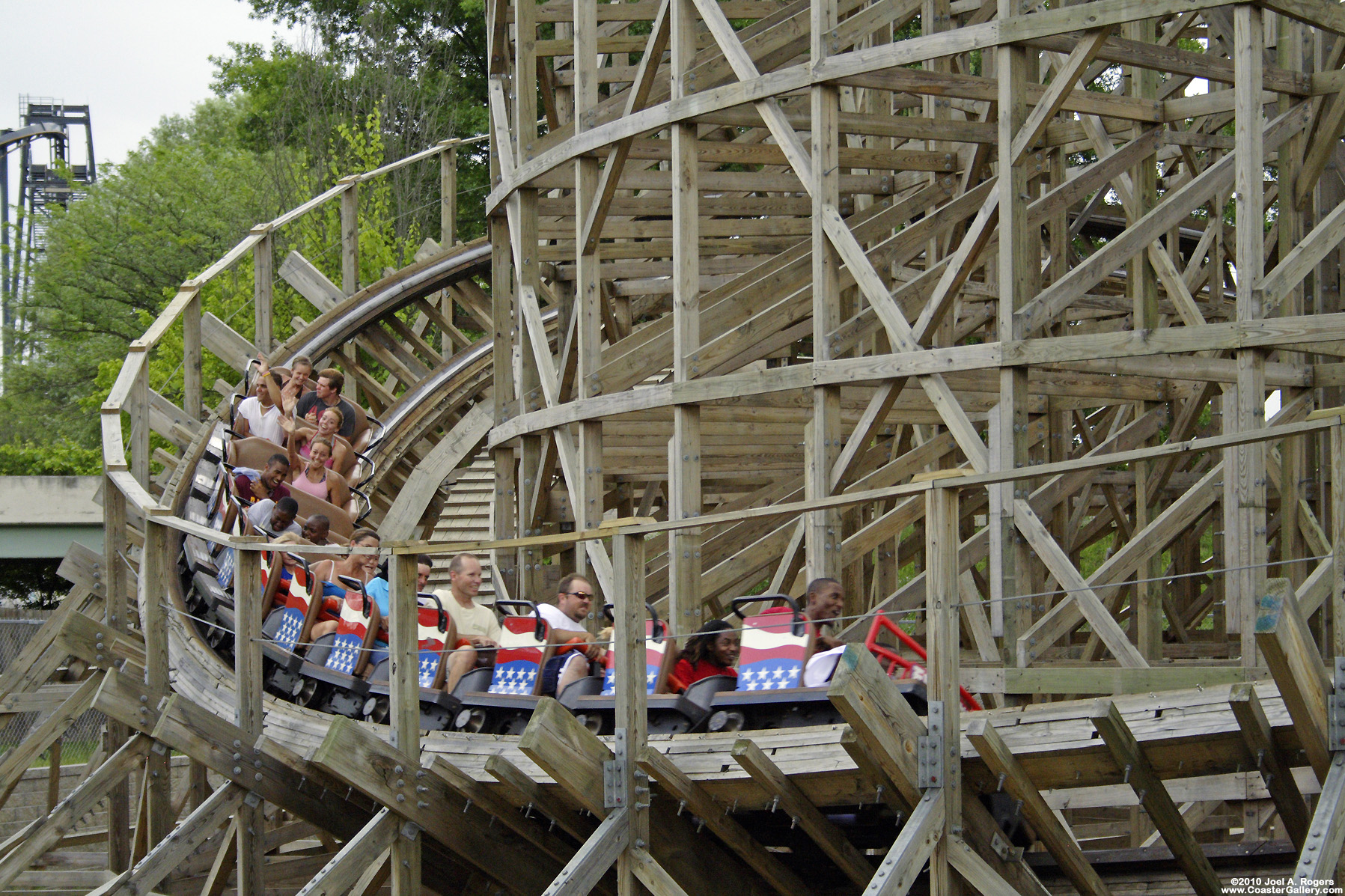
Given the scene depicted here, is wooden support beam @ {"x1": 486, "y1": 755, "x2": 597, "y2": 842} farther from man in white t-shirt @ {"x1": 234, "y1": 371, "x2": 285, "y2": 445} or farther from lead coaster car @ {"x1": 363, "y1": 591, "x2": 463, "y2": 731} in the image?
man in white t-shirt @ {"x1": 234, "y1": 371, "x2": 285, "y2": 445}

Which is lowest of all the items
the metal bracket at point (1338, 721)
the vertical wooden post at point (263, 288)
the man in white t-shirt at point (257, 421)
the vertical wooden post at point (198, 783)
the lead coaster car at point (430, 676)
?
the vertical wooden post at point (198, 783)

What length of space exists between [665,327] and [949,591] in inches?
271

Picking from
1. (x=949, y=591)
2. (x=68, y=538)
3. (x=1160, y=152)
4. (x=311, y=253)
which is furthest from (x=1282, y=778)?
(x=68, y=538)

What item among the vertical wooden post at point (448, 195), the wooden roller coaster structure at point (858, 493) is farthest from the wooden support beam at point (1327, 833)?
the vertical wooden post at point (448, 195)

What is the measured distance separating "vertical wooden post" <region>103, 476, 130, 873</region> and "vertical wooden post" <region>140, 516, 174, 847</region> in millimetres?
721

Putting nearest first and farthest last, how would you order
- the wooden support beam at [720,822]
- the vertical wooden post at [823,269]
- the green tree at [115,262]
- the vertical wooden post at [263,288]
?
the wooden support beam at [720,822] → the vertical wooden post at [823,269] → the vertical wooden post at [263,288] → the green tree at [115,262]

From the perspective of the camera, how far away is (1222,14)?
41.1ft

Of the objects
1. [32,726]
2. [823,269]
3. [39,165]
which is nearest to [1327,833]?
[823,269]

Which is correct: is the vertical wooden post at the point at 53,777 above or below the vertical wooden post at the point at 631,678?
below

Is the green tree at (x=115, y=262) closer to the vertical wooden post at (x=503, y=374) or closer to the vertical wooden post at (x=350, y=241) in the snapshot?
the vertical wooden post at (x=350, y=241)

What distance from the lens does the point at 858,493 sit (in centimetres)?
650

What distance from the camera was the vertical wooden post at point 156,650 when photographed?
403 inches

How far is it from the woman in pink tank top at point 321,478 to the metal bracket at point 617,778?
601 cm

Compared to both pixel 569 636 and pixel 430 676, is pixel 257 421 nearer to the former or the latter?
pixel 430 676
